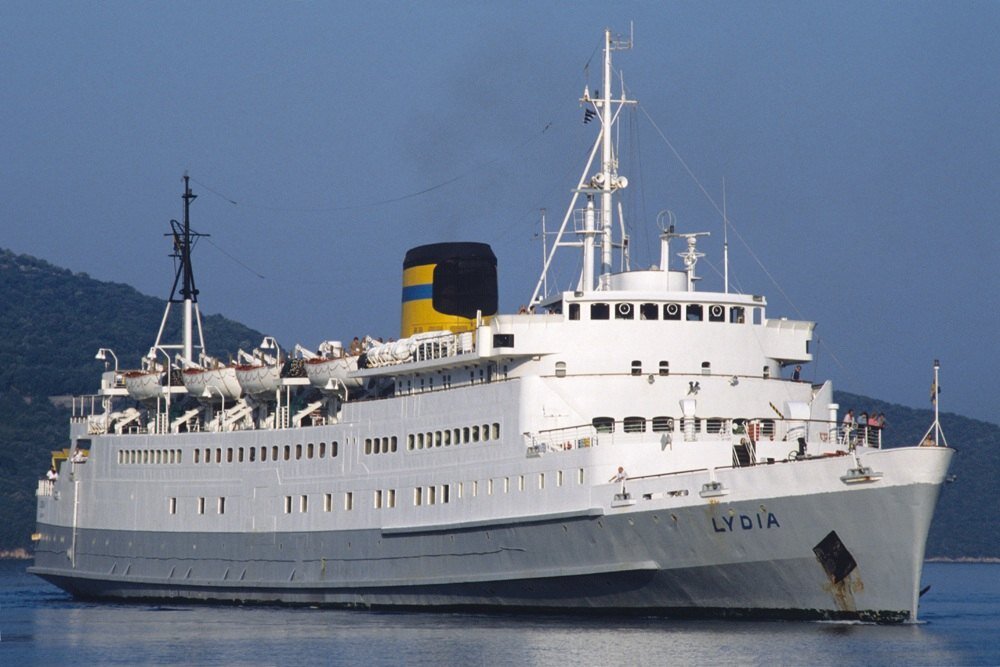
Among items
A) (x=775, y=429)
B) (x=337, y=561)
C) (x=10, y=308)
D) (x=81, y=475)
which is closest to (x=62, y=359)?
(x=10, y=308)

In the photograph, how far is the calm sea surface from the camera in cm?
3219

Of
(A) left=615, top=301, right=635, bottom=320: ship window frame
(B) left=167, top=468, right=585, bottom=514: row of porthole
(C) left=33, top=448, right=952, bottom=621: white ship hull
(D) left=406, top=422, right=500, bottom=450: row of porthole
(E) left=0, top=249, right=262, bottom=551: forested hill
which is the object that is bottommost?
(C) left=33, top=448, right=952, bottom=621: white ship hull

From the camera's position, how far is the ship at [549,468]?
35.2m

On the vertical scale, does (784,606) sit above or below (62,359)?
below

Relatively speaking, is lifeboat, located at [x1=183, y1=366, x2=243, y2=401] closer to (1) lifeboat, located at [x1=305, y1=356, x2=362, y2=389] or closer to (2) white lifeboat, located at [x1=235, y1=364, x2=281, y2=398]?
(2) white lifeboat, located at [x1=235, y1=364, x2=281, y2=398]

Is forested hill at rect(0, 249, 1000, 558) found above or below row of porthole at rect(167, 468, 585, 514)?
above

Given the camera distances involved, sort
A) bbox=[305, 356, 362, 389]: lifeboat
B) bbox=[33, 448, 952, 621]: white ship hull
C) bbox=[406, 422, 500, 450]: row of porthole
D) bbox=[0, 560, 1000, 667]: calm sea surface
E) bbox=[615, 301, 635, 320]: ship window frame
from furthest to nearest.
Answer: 1. bbox=[305, 356, 362, 389]: lifeboat
2. bbox=[406, 422, 500, 450]: row of porthole
3. bbox=[615, 301, 635, 320]: ship window frame
4. bbox=[33, 448, 952, 621]: white ship hull
5. bbox=[0, 560, 1000, 667]: calm sea surface

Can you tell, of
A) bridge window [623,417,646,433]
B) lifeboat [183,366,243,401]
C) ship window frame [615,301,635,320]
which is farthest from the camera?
lifeboat [183,366,243,401]

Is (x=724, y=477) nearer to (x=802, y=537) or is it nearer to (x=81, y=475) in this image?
(x=802, y=537)

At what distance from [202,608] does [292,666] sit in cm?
1598

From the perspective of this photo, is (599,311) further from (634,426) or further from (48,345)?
(48,345)

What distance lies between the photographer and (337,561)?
148ft

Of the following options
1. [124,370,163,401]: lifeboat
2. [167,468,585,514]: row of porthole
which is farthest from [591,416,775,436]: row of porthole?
[124,370,163,401]: lifeboat

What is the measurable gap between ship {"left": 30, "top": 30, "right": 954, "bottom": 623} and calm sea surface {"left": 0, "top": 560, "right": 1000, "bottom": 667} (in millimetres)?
1052
